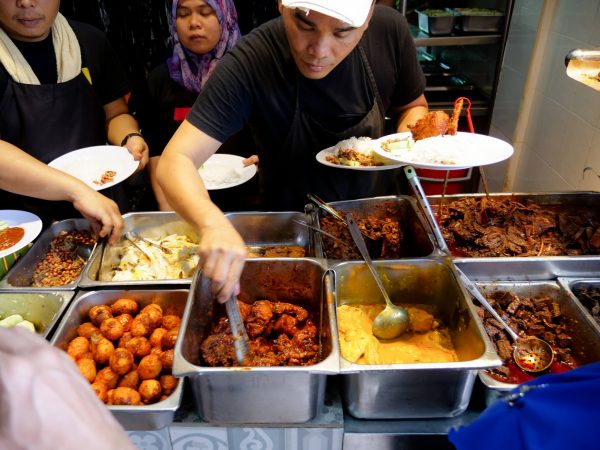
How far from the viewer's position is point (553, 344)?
66.8 inches

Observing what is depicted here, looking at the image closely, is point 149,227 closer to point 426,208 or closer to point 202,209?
point 202,209

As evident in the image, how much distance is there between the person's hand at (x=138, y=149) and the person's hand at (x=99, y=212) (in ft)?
1.86

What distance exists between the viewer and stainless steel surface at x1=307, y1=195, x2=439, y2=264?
2.12 meters

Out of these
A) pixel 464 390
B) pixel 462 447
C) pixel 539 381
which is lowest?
pixel 464 390

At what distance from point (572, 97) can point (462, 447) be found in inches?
114

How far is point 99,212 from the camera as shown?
202 centimetres

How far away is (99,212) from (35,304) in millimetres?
461

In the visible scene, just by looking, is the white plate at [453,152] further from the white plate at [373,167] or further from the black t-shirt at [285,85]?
the black t-shirt at [285,85]

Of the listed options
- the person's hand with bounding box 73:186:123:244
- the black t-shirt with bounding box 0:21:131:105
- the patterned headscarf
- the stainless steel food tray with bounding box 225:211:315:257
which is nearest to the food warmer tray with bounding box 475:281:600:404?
the stainless steel food tray with bounding box 225:211:315:257

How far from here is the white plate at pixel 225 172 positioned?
8.92ft

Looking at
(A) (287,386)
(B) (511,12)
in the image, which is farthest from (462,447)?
(B) (511,12)

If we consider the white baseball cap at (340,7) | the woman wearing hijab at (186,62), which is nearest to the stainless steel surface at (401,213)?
the white baseball cap at (340,7)

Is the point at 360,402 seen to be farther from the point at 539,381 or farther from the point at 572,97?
the point at 572,97

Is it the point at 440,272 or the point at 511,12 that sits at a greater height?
the point at 511,12
